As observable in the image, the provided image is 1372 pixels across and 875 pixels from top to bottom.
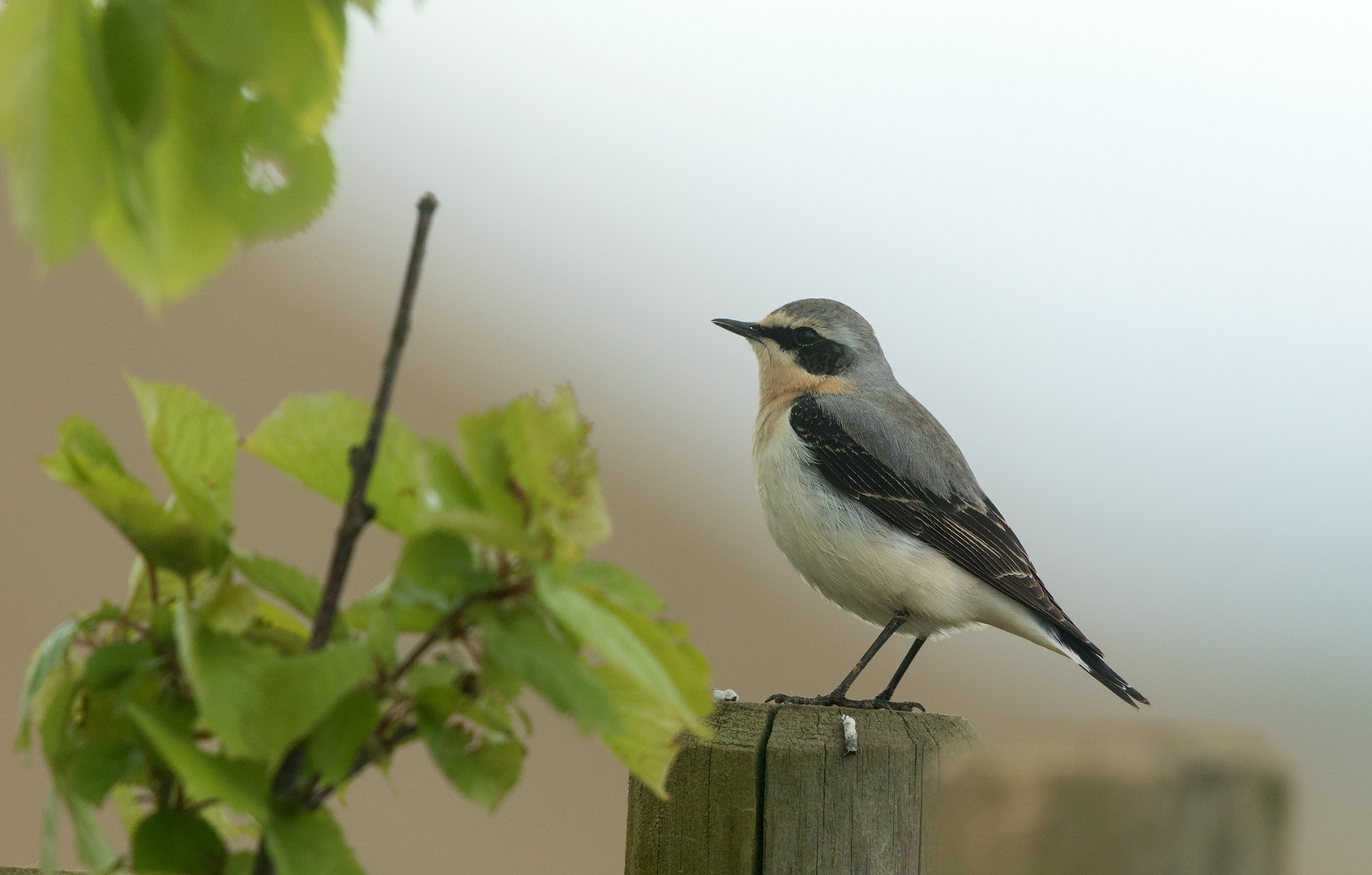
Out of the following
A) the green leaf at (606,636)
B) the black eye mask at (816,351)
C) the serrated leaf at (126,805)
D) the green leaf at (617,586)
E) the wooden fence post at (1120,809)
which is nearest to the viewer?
the green leaf at (606,636)

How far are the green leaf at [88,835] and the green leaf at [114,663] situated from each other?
83mm

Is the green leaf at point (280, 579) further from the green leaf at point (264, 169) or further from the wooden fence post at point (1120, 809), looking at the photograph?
the wooden fence post at point (1120, 809)

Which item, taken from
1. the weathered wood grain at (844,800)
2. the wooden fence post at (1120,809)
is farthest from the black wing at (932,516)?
the wooden fence post at (1120,809)

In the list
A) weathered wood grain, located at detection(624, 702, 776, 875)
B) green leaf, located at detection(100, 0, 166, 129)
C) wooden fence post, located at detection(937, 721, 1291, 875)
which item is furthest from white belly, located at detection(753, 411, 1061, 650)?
green leaf, located at detection(100, 0, 166, 129)

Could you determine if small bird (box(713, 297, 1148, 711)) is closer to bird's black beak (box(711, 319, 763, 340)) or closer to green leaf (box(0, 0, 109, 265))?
bird's black beak (box(711, 319, 763, 340))

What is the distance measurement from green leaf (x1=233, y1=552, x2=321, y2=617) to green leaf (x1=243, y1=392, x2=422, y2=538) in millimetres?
65

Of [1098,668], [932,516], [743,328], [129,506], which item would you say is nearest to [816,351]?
[743,328]

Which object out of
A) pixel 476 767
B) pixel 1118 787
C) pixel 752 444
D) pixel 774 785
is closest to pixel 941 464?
pixel 752 444

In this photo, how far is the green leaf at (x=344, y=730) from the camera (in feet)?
2.53

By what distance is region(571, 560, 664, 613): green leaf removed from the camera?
0.81m

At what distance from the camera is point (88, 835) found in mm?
842

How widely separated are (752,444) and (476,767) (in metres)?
3.86

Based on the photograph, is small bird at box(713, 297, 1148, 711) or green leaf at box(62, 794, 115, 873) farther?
small bird at box(713, 297, 1148, 711)

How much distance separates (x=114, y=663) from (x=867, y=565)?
346 centimetres
